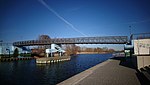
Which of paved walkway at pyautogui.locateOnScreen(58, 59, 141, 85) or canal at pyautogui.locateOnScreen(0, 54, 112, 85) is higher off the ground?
paved walkway at pyautogui.locateOnScreen(58, 59, 141, 85)

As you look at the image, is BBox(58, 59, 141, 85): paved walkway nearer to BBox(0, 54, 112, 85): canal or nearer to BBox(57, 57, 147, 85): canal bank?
BBox(57, 57, 147, 85): canal bank

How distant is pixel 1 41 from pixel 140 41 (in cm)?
8532

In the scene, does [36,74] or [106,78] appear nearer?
[106,78]

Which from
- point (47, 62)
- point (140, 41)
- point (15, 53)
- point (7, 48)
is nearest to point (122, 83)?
point (140, 41)

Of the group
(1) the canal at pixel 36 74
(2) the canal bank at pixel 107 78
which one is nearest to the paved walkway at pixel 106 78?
(2) the canal bank at pixel 107 78

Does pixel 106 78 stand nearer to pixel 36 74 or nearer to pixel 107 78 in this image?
pixel 107 78

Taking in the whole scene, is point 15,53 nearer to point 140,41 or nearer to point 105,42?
point 105,42

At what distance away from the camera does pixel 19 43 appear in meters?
104

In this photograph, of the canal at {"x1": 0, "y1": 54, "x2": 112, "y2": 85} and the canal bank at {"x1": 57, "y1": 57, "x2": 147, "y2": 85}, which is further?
the canal at {"x1": 0, "y1": 54, "x2": 112, "y2": 85}

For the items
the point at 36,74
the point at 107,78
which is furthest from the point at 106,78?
the point at 36,74

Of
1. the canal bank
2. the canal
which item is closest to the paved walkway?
the canal bank

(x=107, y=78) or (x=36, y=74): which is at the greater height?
(x=107, y=78)

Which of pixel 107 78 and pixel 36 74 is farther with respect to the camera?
pixel 36 74

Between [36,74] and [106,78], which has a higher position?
→ [106,78]
